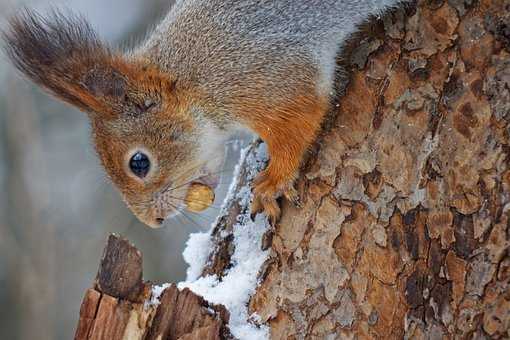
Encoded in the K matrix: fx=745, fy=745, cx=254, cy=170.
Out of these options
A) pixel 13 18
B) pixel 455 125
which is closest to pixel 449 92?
pixel 455 125

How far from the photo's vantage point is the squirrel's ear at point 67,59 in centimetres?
188

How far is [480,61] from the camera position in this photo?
152 centimetres

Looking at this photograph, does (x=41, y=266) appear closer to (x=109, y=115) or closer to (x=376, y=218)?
(x=109, y=115)

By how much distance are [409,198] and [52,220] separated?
4418 millimetres

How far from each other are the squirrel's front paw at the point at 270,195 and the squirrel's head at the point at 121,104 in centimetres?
23

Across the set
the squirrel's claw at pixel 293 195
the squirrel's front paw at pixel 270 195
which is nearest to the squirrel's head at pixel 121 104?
the squirrel's front paw at pixel 270 195

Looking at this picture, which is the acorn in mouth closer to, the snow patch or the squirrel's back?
the squirrel's back

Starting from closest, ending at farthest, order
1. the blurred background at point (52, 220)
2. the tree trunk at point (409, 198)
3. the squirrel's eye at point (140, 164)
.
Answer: the tree trunk at point (409, 198)
the squirrel's eye at point (140, 164)
the blurred background at point (52, 220)

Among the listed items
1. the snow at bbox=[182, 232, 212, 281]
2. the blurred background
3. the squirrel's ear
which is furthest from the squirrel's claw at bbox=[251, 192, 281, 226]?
the blurred background

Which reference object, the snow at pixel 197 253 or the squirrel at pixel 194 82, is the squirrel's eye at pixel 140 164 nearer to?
the squirrel at pixel 194 82

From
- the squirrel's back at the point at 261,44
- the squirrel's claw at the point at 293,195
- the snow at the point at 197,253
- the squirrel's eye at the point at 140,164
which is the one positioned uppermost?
the squirrel's back at the point at 261,44

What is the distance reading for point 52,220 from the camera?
5570 millimetres

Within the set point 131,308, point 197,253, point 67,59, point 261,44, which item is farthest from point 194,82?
point 131,308

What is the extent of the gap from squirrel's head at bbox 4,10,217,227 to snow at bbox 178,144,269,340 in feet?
0.46
